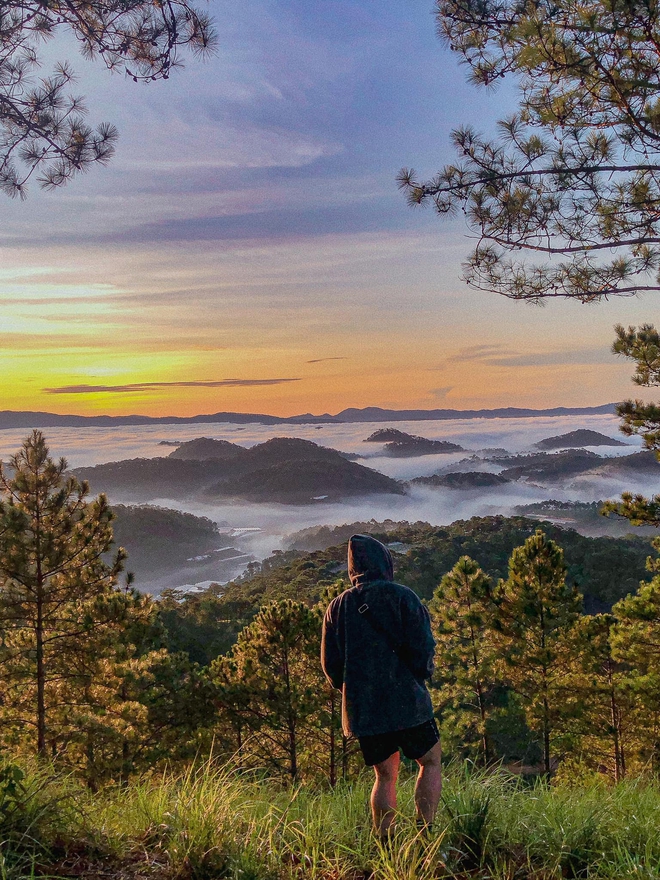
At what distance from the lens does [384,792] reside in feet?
10.7

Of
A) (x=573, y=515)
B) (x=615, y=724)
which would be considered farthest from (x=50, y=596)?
(x=573, y=515)

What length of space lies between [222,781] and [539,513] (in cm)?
15709

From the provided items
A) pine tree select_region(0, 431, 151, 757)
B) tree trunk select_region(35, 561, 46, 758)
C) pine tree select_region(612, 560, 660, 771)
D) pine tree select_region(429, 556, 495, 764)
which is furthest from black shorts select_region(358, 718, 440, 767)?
pine tree select_region(429, 556, 495, 764)

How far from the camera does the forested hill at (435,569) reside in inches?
1556

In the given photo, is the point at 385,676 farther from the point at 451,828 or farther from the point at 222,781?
the point at 222,781

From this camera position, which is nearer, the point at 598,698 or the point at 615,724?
the point at 598,698

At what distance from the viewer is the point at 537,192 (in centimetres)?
742

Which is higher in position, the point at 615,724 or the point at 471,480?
the point at 615,724

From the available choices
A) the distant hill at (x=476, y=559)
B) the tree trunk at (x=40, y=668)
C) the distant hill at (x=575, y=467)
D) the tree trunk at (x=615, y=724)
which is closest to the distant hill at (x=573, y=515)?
the distant hill at (x=575, y=467)

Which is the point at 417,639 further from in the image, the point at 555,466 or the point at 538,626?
the point at 555,466

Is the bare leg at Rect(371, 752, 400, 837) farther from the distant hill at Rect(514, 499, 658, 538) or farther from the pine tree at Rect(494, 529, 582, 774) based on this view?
the distant hill at Rect(514, 499, 658, 538)

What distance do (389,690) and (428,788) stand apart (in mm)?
524

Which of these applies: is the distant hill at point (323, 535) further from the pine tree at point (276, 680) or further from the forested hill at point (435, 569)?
the pine tree at point (276, 680)

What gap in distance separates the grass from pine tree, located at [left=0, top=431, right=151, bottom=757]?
19.3 ft
